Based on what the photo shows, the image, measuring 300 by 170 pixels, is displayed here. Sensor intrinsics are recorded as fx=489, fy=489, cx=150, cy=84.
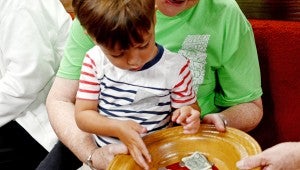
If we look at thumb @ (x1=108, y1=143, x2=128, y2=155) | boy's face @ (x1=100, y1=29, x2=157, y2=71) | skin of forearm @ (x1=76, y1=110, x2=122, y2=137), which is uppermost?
boy's face @ (x1=100, y1=29, x2=157, y2=71)

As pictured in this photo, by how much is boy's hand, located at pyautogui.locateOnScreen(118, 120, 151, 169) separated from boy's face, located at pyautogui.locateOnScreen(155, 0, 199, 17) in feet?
1.34

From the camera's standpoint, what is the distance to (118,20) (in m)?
1.24

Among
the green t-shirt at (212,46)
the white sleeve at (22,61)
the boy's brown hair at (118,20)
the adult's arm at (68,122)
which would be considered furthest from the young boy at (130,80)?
the white sleeve at (22,61)

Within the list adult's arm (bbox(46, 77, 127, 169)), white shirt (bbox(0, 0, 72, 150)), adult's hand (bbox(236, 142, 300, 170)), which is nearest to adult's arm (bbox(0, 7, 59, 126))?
white shirt (bbox(0, 0, 72, 150))

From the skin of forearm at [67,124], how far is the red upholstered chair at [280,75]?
0.76 metres

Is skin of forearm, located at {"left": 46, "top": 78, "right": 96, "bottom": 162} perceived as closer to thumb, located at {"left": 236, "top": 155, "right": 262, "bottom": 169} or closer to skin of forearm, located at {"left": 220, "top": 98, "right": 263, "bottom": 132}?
skin of forearm, located at {"left": 220, "top": 98, "right": 263, "bottom": 132}

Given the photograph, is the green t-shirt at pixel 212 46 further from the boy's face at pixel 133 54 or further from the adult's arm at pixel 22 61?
the boy's face at pixel 133 54

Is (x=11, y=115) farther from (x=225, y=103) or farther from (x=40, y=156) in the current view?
(x=225, y=103)

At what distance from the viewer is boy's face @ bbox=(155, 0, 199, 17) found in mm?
1563

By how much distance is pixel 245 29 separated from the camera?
5.71ft

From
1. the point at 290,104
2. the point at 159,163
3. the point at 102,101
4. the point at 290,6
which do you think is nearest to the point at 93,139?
the point at 102,101

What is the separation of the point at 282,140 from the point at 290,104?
186 millimetres

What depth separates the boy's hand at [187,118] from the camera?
1416 millimetres

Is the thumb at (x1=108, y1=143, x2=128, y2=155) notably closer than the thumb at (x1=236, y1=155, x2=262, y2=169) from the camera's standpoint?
No
